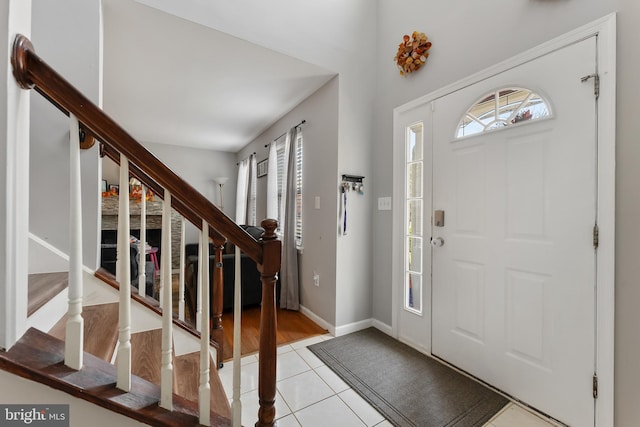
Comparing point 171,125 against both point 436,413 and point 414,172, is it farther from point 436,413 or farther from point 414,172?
point 436,413

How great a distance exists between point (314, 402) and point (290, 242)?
182 cm

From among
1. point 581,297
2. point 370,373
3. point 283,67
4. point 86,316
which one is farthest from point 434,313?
point 283,67

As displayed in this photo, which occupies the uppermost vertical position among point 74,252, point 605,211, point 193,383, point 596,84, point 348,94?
point 348,94

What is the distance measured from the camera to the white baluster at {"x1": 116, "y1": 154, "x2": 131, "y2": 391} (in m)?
0.83

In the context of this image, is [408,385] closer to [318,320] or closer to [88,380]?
[318,320]

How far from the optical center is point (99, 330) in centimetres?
134

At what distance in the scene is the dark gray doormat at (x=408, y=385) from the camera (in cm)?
154

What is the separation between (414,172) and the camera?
7.69ft

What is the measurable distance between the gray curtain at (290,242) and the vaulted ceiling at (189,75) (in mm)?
632

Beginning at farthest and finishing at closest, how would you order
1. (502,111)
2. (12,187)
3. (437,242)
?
1. (437,242)
2. (502,111)
3. (12,187)

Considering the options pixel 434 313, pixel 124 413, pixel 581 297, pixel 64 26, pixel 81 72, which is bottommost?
pixel 434 313

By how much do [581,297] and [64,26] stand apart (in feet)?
10.9

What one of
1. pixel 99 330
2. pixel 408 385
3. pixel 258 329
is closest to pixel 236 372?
pixel 99 330

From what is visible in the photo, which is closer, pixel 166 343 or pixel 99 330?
pixel 166 343
